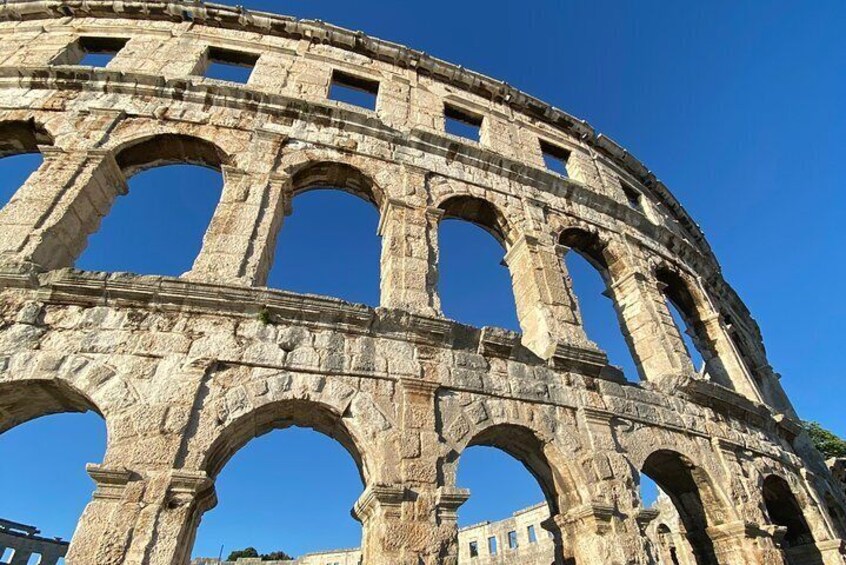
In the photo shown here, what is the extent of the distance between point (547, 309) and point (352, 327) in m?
3.16

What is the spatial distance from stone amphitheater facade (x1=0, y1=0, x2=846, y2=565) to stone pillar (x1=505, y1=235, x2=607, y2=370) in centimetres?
4

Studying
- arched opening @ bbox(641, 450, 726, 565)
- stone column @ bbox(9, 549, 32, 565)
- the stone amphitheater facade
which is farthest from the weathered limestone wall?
arched opening @ bbox(641, 450, 726, 565)

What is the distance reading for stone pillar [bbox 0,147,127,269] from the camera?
5688 mm

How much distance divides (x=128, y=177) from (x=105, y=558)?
595 centimetres

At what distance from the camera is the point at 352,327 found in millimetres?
5648

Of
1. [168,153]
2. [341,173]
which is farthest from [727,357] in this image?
[168,153]

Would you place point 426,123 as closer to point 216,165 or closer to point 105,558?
point 216,165

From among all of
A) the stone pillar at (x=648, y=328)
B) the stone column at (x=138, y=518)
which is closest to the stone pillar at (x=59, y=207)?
the stone column at (x=138, y=518)

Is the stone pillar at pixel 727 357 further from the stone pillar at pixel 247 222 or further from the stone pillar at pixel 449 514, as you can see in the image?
the stone pillar at pixel 247 222

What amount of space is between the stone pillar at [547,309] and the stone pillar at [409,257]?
1642 millimetres

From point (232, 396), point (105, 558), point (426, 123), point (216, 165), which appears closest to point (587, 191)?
point (426, 123)

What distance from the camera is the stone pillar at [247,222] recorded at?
5949mm

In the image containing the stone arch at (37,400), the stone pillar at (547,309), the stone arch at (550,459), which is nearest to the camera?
the stone arch at (37,400)

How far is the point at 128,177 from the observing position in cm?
760
